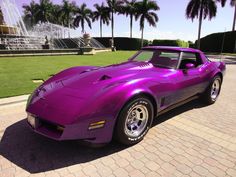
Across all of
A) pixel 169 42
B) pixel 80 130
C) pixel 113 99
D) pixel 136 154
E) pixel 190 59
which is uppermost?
pixel 169 42

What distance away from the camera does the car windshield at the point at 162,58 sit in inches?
160

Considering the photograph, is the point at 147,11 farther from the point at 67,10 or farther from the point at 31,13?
the point at 31,13

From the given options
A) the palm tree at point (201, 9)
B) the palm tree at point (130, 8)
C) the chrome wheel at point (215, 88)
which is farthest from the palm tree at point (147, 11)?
the chrome wheel at point (215, 88)

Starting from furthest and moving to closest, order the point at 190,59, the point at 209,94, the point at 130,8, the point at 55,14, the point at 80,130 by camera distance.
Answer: the point at 55,14
the point at 130,8
the point at 209,94
the point at 190,59
the point at 80,130

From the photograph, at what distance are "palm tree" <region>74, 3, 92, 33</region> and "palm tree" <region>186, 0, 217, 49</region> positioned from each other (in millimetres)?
25873

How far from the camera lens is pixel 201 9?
34.6 metres

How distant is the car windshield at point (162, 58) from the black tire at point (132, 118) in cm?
112

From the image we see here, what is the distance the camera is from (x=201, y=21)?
3525 cm

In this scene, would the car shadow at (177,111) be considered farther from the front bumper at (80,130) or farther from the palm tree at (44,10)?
the palm tree at (44,10)

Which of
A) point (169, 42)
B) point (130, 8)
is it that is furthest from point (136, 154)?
point (130, 8)

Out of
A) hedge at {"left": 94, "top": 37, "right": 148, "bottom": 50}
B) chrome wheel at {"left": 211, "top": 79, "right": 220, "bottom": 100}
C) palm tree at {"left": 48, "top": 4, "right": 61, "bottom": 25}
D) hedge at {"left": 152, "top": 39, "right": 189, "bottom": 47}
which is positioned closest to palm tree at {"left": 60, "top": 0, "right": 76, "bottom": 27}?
palm tree at {"left": 48, "top": 4, "right": 61, "bottom": 25}

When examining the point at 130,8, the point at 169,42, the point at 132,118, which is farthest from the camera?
the point at 130,8

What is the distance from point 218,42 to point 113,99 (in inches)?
1452

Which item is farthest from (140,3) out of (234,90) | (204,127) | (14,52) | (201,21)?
(204,127)
